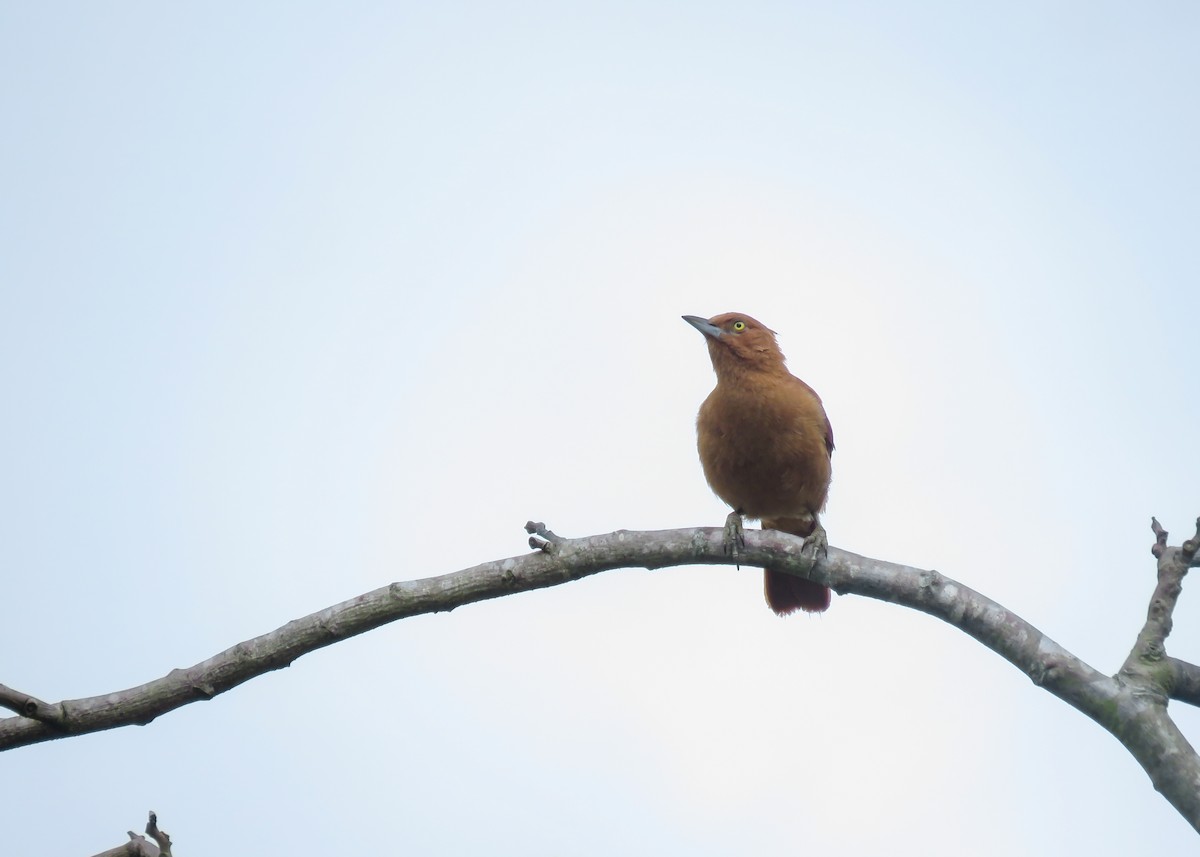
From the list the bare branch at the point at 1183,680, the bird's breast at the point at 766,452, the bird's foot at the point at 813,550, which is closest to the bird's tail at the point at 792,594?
the bird's breast at the point at 766,452

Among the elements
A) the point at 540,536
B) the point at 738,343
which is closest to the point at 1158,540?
the point at 540,536

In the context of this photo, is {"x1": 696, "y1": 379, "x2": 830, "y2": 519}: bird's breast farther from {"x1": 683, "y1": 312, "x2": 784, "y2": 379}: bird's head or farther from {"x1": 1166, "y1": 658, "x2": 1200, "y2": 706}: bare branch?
{"x1": 1166, "y1": 658, "x2": 1200, "y2": 706}: bare branch

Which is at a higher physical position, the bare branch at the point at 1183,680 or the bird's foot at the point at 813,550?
the bird's foot at the point at 813,550

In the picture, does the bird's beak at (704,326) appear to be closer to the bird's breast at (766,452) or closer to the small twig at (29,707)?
the bird's breast at (766,452)

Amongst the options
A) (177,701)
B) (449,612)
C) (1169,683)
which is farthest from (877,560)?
(177,701)

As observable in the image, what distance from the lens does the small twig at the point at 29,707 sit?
3.45 m

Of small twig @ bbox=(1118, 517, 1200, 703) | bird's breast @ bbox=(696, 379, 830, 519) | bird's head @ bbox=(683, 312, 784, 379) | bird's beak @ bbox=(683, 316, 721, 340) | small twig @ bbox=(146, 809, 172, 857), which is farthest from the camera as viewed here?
bird's beak @ bbox=(683, 316, 721, 340)

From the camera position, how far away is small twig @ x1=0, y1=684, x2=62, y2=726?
3.45m

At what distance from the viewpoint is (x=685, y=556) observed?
427 centimetres

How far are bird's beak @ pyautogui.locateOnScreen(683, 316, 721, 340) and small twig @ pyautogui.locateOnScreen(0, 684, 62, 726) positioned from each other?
4.58 metres

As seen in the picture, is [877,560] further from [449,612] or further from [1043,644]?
[449,612]

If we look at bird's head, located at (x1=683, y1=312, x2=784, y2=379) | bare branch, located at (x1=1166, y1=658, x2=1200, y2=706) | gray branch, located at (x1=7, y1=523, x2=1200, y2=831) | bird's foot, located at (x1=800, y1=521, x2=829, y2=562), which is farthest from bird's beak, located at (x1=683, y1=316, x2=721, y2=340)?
bare branch, located at (x1=1166, y1=658, x2=1200, y2=706)

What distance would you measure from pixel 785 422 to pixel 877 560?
2.21 meters

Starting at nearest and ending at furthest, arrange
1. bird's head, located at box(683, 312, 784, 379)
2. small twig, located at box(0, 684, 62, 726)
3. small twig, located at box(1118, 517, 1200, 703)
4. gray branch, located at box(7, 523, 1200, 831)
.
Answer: small twig, located at box(0, 684, 62, 726), gray branch, located at box(7, 523, 1200, 831), small twig, located at box(1118, 517, 1200, 703), bird's head, located at box(683, 312, 784, 379)
